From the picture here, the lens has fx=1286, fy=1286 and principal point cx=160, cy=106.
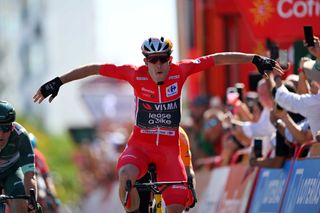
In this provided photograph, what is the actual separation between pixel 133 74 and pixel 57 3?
100646mm

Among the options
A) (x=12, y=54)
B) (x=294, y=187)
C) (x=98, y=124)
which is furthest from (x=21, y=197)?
(x=12, y=54)

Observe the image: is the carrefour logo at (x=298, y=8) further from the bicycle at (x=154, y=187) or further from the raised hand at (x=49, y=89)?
the raised hand at (x=49, y=89)

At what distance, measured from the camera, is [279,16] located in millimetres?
16281

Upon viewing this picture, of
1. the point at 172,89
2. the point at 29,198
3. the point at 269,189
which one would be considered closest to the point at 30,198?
the point at 29,198

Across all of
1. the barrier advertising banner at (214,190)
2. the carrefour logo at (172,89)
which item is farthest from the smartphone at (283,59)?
the barrier advertising banner at (214,190)

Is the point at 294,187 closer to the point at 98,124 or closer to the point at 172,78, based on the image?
the point at 172,78

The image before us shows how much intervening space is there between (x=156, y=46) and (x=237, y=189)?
14.7 ft

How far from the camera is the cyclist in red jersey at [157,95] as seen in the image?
43.5ft

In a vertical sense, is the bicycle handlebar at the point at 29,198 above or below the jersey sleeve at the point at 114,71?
below

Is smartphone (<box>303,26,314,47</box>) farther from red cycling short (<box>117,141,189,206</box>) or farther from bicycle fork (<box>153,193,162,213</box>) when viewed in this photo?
bicycle fork (<box>153,193,162,213</box>)

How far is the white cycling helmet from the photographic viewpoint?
13.2 m

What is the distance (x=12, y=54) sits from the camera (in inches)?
4675

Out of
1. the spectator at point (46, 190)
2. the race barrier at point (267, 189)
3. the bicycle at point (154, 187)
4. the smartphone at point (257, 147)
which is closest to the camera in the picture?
the bicycle at point (154, 187)

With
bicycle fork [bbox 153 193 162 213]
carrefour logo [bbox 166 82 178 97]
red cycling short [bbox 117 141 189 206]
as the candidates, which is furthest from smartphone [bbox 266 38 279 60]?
bicycle fork [bbox 153 193 162 213]
